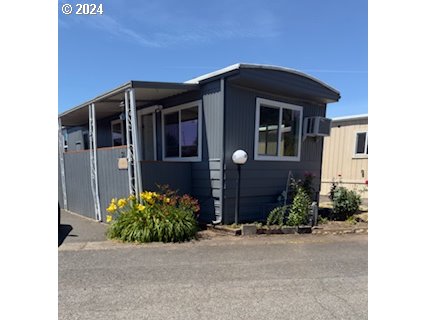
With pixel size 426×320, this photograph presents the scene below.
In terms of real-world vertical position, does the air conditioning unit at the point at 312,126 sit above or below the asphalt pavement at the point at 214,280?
above

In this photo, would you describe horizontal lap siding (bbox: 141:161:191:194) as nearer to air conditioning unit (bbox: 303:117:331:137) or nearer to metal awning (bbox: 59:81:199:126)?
metal awning (bbox: 59:81:199:126)

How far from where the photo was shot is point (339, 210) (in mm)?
7539

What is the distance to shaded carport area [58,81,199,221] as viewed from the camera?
19.8 feet

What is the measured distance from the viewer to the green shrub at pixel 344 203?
747cm

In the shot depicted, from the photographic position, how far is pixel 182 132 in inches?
285

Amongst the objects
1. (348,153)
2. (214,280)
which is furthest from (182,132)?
(348,153)

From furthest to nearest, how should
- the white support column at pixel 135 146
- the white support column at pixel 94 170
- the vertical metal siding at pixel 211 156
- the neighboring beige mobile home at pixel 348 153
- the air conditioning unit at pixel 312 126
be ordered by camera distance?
the neighboring beige mobile home at pixel 348 153 < the air conditioning unit at pixel 312 126 < the white support column at pixel 94 170 < the vertical metal siding at pixel 211 156 < the white support column at pixel 135 146

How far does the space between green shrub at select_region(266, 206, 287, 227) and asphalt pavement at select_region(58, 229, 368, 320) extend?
42.2 inches

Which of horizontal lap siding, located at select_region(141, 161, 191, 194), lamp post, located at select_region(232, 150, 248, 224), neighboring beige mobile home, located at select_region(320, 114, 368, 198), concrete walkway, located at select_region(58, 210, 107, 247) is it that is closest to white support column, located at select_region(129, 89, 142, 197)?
horizontal lap siding, located at select_region(141, 161, 191, 194)

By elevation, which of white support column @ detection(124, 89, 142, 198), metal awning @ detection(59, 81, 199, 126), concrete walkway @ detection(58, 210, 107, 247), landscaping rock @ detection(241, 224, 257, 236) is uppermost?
metal awning @ detection(59, 81, 199, 126)

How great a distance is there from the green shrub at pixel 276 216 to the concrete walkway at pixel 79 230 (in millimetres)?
3314

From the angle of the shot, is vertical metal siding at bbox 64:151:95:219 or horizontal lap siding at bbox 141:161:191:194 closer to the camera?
horizontal lap siding at bbox 141:161:191:194

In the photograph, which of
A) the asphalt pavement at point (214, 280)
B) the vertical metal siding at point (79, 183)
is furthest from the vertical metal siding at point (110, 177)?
the asphalt pavement at point (214, 280)
